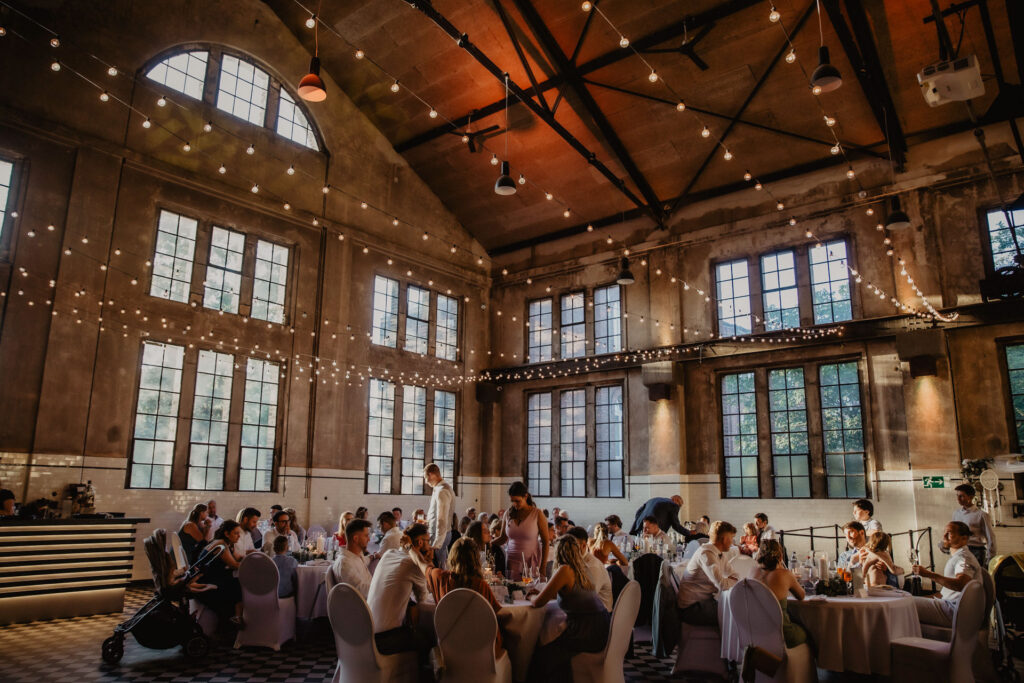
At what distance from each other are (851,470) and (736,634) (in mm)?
7372

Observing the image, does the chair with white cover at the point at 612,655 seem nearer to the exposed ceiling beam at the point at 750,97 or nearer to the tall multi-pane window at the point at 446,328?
the exposed ceiling beam at the point at 750,97

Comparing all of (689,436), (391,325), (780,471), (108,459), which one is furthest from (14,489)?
(780,471)

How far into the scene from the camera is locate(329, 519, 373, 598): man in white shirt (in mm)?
5035

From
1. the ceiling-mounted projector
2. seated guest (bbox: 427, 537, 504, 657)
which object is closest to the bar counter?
seated guest (bbox: 427, 537, 504, 657)

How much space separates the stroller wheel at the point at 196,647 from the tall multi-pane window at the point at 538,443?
933 centimetres

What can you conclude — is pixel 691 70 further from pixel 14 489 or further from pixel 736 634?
pixel 14 489

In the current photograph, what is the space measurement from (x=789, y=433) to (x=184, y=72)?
1198cm

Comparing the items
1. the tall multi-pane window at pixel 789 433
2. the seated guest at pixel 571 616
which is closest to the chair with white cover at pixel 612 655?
the seated guest at pixel 571 616

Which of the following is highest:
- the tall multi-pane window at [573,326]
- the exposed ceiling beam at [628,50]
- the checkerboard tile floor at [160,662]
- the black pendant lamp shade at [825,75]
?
the exposed ceiling beam at [628,50]

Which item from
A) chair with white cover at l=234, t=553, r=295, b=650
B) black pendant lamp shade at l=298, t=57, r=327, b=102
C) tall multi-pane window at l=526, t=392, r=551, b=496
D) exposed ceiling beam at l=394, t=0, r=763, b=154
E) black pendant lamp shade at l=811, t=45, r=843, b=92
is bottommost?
chair with white cover at l=234, t=553, r=295, b=650

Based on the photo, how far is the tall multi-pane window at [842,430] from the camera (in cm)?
1141

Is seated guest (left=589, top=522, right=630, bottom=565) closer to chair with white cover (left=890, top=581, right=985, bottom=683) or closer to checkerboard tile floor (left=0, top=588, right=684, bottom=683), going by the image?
checkerboard tile floor (left=0, top=588, right=684, bottom=683)

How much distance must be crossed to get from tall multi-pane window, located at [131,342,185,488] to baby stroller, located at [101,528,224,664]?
Result: 489 cm

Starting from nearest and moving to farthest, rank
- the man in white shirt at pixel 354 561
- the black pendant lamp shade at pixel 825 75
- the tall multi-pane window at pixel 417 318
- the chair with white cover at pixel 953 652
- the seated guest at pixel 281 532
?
the chair with white cover at pixel 953 652, the man in white shirt at pixel 354 561, the black pendant lamp shade at pixel 825 75, the seated guest at pixel 281 532, the tall multi-pane window at pixel 417 318
